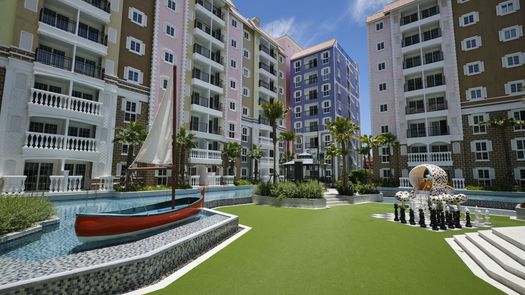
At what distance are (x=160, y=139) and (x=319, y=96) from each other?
4205 centimetres

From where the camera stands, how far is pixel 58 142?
2000cm

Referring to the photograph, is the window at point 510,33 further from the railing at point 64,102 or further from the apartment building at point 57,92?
the railing at point 64,102

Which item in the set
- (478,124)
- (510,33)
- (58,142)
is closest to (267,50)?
(510,33)

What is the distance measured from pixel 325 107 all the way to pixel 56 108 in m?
40.6

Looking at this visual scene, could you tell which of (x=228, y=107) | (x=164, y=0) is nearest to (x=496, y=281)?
(x=228, y=107)

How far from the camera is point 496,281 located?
18.3 ft

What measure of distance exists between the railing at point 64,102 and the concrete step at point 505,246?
88.4 feet

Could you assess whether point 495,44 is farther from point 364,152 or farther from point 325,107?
point 325,107

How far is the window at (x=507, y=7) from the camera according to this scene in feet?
91.0

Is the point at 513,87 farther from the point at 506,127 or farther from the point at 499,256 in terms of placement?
the point at 499,256

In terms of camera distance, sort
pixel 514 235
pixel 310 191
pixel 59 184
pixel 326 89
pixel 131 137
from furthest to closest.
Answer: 1. pixel 326 89
2. pixel 131 137
3. pixel 59 184
4. pixel 310 191
5. pixel 514 235

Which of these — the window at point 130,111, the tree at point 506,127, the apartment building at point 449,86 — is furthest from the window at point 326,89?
the window at point 130,111

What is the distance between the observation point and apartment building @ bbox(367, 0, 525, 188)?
27.4 metres

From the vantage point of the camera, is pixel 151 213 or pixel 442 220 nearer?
pixel 151 213
